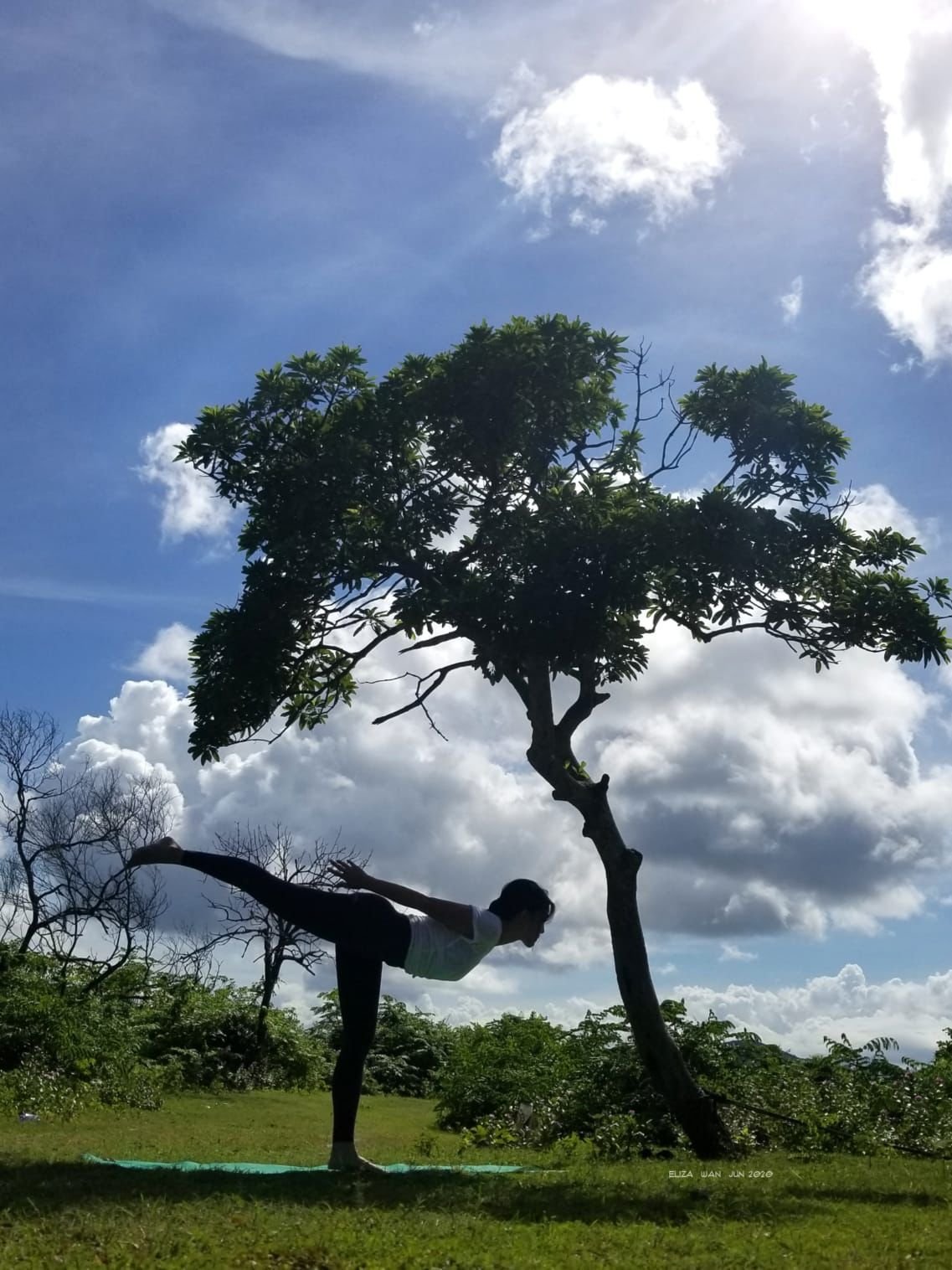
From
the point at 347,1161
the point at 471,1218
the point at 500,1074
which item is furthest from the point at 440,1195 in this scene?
the point at 500,1074

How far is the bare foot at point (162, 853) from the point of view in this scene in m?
7.59

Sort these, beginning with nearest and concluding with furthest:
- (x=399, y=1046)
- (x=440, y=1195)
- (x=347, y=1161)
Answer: (x=440, y=1195) < (x=347, y=1161) < (x=399, y=1046)

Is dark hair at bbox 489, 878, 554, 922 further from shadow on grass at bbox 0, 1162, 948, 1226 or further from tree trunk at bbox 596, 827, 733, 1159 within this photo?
tree trunk at bbox 596, 827, 733, 1159

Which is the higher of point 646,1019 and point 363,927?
point 363,927

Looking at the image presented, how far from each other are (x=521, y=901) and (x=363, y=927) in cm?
107

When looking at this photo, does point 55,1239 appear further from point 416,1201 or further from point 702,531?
point 702,531

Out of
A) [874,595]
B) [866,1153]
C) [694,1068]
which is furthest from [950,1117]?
[874,595]

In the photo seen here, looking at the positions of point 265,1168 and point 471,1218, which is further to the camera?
point 265,1168

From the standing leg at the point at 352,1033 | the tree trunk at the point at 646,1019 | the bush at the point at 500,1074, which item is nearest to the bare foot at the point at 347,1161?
the standing leg at the point at 352,1033

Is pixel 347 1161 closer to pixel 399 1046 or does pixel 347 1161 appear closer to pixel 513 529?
pixel 513 529

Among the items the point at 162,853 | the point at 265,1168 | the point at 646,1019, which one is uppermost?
the point at 162,853

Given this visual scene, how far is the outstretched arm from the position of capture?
24.7 feet

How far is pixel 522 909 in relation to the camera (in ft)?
25.9

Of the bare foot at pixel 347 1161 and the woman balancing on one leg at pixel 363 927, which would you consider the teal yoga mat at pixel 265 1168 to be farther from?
the woman balancing on one leg at pixel 363 927
